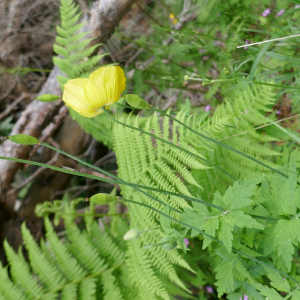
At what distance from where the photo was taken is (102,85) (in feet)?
2.37

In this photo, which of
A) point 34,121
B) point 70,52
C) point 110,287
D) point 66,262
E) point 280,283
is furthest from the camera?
point 34,121

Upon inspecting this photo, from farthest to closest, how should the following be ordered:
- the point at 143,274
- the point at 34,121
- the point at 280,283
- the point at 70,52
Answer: the point at 34,121
the point at 70,52
the point at 143,274
the point at 280,283

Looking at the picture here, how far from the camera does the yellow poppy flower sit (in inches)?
28.4

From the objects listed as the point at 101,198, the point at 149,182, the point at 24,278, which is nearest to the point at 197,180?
the point at 149,182

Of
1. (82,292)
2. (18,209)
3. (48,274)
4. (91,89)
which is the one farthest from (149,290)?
(18,209)

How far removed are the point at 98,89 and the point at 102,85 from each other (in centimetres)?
2

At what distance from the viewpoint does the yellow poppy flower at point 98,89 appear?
72 centimetres

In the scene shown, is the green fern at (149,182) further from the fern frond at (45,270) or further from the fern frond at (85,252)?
the fern frond at (45,270)

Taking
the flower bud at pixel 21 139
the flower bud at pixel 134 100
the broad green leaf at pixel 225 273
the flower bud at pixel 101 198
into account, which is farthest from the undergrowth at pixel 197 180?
the flower bud at pixel 21 139

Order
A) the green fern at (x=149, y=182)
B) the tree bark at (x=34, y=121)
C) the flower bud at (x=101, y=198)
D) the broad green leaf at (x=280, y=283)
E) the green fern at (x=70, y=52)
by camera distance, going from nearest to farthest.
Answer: the flower bud at (x=101, y=198) → the broad green leaf at (x=280, y=283) → the green fern at (x=149, y=182) → the green fern at (x=70, y=52) → the tree bark at (x=34, y=121)

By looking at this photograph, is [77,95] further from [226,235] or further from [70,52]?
[70,52]

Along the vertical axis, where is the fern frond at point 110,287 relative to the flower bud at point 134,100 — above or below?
below

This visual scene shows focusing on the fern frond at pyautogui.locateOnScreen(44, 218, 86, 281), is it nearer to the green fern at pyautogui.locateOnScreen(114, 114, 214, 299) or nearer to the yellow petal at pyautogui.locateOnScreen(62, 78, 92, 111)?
the green fern at pyautogui.locateOnScreen(114, 114, 214, 299)

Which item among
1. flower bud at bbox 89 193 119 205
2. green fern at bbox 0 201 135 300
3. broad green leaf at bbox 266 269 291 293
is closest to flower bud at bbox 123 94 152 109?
flower bud at bbox 89 193 119 205
